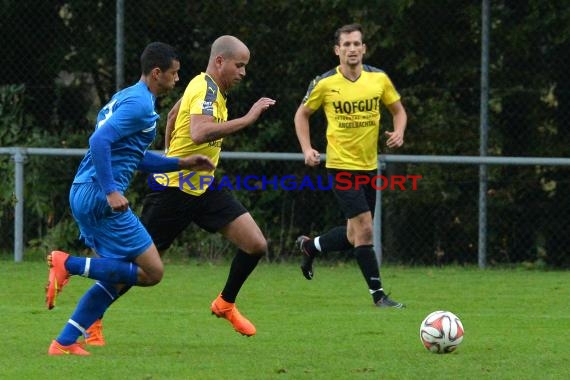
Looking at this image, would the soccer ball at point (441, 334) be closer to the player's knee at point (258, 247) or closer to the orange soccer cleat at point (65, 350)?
the player's knee at point (258, 247)

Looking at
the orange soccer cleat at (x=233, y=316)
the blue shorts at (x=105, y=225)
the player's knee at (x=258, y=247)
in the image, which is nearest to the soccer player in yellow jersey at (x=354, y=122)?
the player's knee at (x=258, y=247)

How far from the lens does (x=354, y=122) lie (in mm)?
11422

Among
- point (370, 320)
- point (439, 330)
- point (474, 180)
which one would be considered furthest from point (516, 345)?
point (474, 180)

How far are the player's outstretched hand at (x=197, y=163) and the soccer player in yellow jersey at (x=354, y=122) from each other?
298 centimetres

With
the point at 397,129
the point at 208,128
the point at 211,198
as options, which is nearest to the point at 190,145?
the point at 211,198

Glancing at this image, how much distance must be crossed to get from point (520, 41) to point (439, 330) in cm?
724

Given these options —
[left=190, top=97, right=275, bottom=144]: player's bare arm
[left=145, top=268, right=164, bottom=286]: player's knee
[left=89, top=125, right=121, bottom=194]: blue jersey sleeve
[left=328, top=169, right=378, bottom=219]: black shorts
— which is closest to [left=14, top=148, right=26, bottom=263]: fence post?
[left=328, top=169, right=378, bottom=219]: black shorts

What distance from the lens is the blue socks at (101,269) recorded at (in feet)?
25.4

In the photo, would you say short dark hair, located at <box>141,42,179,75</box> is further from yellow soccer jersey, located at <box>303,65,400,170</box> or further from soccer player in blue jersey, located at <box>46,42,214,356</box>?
yellow soccer jersey, located at <box>303,65,400,170</box>

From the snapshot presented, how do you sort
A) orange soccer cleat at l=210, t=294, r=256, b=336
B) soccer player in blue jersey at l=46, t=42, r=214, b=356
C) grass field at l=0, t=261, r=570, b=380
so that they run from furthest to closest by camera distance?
orange soccer cleat at l=210, t=294, r=256, b=336, soccer player in blue jersey at l=46, t=42, r=214, b=356, grass field at l=0, t=261, r=570, b=380

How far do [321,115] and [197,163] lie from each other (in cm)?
715

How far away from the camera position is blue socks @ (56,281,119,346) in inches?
307

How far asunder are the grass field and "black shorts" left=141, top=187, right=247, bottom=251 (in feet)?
2.31

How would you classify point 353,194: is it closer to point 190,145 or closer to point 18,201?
point 190,145
